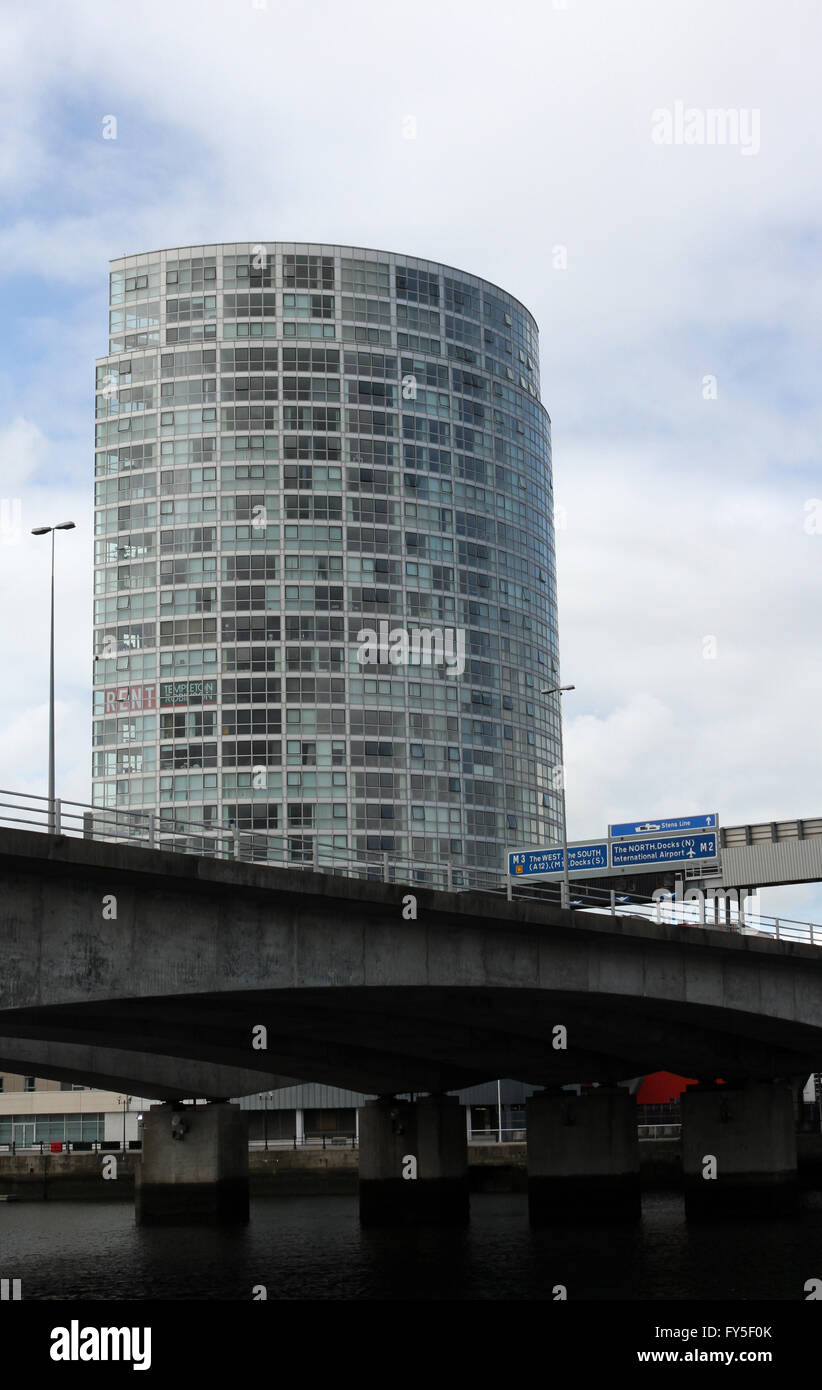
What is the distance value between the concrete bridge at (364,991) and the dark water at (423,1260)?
6158 millimetres

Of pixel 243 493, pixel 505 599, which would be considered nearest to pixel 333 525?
pixel 243 493

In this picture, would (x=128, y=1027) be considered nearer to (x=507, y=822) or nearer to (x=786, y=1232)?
(x=786, y=1232)

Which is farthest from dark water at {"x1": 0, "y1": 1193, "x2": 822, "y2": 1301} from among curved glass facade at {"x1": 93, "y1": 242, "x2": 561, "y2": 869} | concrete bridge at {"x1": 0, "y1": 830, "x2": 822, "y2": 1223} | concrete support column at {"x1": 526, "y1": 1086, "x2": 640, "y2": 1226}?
curved glass facade at {"x1": 93, "y1": 242, "x2": 561, "y2": 869}

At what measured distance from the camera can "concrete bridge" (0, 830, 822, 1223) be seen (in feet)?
111

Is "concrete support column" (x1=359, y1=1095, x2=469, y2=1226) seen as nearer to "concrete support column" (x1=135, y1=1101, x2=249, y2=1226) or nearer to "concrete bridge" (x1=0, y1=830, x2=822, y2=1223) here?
"concrete bridge" (x1=0, y1=830, x2=822, y2=1223)

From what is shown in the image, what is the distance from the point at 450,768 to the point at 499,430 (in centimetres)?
3567

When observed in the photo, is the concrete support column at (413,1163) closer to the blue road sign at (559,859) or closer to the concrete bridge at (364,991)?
the concrete bridge at (364,991)

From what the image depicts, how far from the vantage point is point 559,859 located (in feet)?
217

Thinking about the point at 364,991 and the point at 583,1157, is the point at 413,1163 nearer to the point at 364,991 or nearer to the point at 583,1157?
the point at 583,1157

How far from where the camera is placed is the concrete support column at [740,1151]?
6331 cm

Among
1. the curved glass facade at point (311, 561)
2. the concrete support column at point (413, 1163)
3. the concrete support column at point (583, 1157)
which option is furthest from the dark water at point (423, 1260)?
the curved glass facade at point (311, 561)

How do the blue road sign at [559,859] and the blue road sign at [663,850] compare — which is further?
the blue road sign at [559,859]

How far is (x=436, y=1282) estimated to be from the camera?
4516 cm

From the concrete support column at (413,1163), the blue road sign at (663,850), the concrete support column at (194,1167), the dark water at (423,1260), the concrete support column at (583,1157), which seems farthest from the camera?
the concrete support column at (194,1167)
